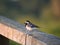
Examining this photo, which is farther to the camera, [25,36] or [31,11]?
[31,11]

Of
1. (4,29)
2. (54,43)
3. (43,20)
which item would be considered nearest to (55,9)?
(43,20)

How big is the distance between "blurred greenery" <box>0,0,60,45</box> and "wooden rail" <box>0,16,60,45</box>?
16.8 feet

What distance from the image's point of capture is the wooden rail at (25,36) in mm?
2410

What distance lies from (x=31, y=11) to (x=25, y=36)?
663 cm

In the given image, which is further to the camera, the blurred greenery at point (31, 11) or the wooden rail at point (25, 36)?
the blurred greenery at point (31, 11)

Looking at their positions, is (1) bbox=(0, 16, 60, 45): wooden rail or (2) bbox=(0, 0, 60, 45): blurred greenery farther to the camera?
(2) bbox=(0, 0, 60, 45): blurred greenery

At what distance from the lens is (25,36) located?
2.61 meters

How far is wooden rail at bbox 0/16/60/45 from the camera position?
2.41 m

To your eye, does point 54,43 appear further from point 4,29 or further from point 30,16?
point 30,16

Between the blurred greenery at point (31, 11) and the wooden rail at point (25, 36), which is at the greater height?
the blurred greenery at point (31, 11)

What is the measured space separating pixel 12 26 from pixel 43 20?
18.8ft

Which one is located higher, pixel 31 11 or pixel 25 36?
pixel 31 11

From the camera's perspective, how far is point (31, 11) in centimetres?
923

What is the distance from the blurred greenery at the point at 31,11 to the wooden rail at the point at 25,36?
5.11 meters
